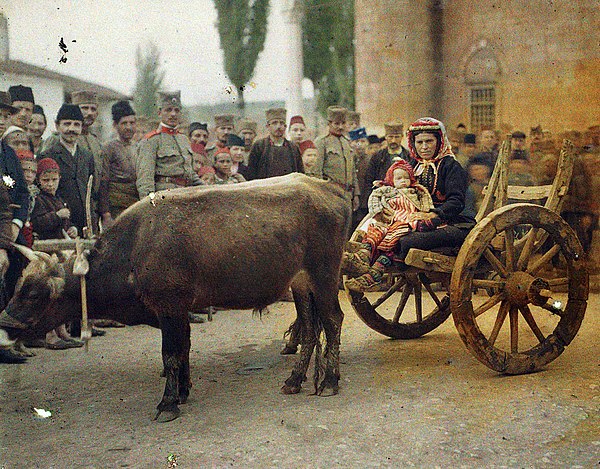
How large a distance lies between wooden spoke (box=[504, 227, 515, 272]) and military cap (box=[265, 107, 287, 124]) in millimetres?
3047

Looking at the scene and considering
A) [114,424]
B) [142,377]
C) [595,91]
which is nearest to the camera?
[114,424]

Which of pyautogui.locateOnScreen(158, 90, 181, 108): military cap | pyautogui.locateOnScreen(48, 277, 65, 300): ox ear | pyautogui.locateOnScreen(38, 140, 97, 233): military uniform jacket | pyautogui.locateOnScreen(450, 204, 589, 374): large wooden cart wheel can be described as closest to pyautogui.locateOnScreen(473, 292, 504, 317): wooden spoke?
pyautogui.locateOnScreen(450, 204, 589, 374): large wooden cart wheel

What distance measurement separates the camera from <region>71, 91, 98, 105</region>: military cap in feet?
21.1

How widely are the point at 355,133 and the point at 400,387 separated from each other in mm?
5965

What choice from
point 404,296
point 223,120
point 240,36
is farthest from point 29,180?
point 404,296

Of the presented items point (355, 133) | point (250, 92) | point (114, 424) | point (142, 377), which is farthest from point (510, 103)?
point (114, 424)

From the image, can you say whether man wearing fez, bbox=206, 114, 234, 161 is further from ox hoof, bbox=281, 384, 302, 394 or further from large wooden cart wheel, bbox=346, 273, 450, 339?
ox hoof, bbox=281, 384, 302, 394

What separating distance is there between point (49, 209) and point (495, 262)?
3622 mm

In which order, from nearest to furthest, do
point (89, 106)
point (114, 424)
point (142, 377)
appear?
point (114, 424), point (142, 377), point (89, 106)

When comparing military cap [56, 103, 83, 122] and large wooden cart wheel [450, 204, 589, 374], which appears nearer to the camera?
large wooden cart wheel [450, 204, 589, 374]

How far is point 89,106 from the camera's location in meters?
6.88

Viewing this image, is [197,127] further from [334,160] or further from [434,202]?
[434,202]

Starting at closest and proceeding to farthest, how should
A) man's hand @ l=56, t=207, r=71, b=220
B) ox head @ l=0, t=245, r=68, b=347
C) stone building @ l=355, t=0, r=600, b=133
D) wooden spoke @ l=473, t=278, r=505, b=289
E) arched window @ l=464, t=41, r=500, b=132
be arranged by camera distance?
1. ox head @ l=0, t=245, r=68, b=347
2. wooden spoke @ l=473, t=278, r=505, b=289
3. man's hand @ l=56, t=207, r=71, b=220
4. stone building @ l=355, t=0, r=600, b=133
5. arched window @ l=464, t=41, r=500, b=132

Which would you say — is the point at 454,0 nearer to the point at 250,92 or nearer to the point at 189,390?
the point at 250,92
